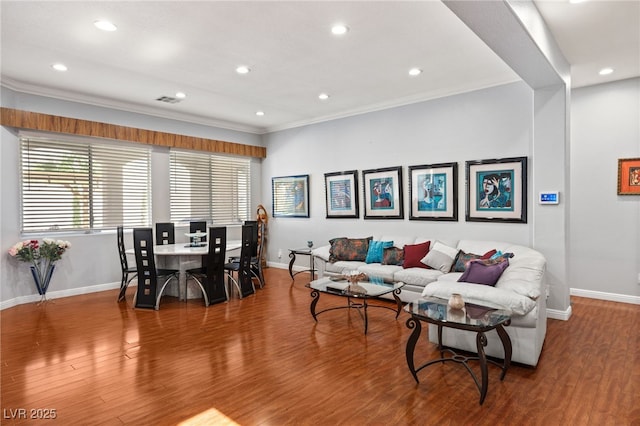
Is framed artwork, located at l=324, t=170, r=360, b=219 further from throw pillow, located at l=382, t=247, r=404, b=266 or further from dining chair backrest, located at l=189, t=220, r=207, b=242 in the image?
dining chair backrest, located at l=189, t=220, r=207, b=242

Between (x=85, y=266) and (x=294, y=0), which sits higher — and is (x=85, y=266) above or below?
below

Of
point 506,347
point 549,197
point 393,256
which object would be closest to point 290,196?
point 393,256

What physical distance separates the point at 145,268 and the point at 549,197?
16.8 ft

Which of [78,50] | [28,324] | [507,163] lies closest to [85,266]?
[28,324]

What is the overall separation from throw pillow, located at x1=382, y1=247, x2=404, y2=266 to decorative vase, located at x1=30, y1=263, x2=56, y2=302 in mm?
4713

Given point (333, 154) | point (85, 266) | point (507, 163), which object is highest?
point (333, 154)

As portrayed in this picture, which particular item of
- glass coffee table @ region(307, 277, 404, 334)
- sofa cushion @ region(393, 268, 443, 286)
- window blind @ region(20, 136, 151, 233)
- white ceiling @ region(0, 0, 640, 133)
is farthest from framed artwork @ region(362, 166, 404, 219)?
window blind @ region(20, 136, 151, 233)

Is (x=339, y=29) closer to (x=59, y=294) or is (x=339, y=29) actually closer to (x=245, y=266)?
(x=245, y=266)

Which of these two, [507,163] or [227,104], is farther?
[227,104]

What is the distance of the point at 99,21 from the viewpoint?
3.29m

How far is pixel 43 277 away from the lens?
5.18 metres

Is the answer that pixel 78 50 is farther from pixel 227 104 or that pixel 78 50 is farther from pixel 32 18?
pixel 227 104

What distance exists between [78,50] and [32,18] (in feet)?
2.26

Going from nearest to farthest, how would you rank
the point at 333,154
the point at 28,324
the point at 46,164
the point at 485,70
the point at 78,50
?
the point at 78,50 < the point at 28,324 < the point at 485,70 < the point at 46,164 < the point at 333,154
